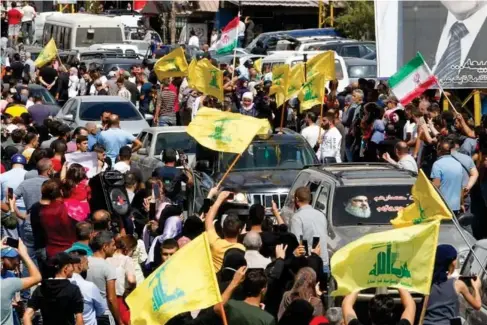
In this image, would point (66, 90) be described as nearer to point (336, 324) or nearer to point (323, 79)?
point (323, 79)

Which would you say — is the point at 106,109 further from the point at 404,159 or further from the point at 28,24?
the point at 28,24

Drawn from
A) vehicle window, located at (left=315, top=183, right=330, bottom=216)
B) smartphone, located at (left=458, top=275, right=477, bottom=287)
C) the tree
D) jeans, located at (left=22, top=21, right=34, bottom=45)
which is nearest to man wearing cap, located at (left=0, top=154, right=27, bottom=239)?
vehicle window, located at (left=315, top=183, right=330, bottom=216)

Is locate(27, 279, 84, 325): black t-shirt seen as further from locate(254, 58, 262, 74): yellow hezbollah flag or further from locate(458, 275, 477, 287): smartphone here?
locate(254, 58, 262, 74): yellow hezbollah flag

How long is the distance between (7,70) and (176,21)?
22561mm

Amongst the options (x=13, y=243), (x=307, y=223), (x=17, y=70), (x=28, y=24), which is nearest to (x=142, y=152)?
(x=307, y=223)

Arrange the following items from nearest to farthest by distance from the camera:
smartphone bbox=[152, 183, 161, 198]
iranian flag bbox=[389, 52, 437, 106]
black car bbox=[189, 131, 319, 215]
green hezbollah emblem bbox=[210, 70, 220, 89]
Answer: smartphone bbox=[152, 183, 161, 198], black car bbox=[189, 131, 319, 215], iranian flag bbox=[389, 52, 437, 106], green hezbollah emblem bbox=[210, 70, 220, 89]

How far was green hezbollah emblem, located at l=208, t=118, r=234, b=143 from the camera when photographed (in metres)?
16.0

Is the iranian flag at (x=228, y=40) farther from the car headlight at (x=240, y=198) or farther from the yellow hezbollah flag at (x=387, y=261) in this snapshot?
the yellow hezbollah flag at (x=387, y=261)

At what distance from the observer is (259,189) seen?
56.9 feet

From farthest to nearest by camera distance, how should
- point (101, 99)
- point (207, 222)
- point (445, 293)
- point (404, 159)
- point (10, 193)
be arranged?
point (101, 99), point (404, 159), point (10, 193), point (207, 222), point (445, 293)

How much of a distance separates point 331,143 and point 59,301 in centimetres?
1055

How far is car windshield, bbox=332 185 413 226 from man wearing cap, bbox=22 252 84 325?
4565 millimetres

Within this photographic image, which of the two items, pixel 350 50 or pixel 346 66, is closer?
pixel 346 66

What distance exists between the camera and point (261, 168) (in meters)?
18.1
